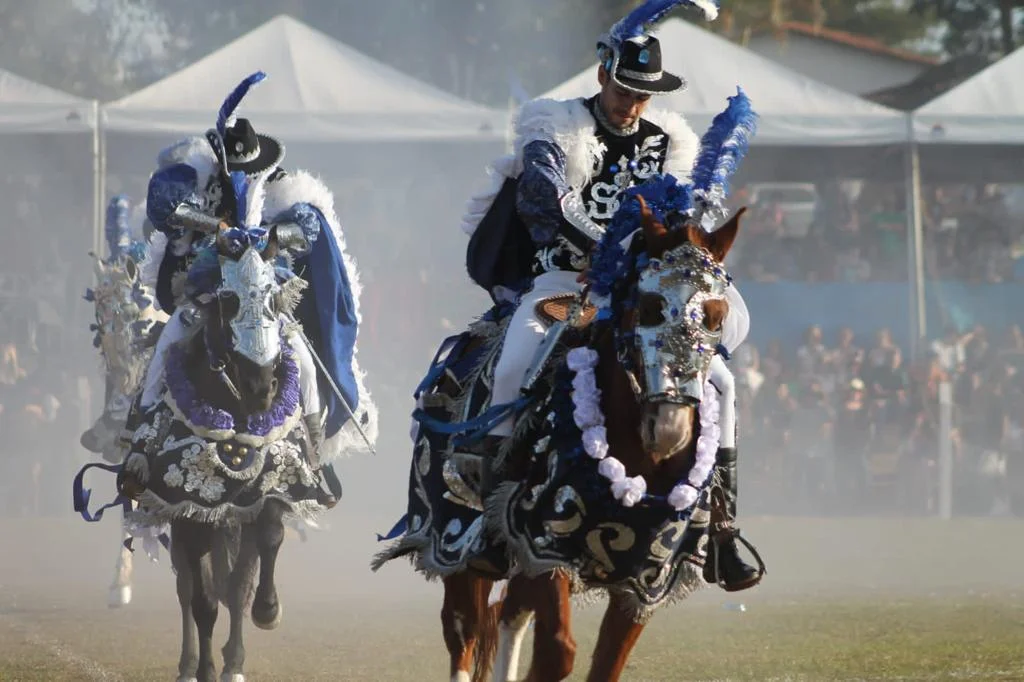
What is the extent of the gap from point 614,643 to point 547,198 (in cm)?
184

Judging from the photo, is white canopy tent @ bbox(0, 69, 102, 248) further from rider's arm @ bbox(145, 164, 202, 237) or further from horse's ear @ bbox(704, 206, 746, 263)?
horse's ear @ bbox(704, 206, 746, 263)

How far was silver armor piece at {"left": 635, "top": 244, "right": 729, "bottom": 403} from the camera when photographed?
22.4ft

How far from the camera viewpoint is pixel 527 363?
7852 mm

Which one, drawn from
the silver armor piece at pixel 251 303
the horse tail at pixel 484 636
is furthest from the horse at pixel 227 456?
the horse tail at pixel 484 636

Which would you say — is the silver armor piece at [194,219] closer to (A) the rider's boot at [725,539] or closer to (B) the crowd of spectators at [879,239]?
(A) the rider's boot at [725,539]

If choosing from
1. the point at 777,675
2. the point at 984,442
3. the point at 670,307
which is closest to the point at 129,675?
the point at 777,675

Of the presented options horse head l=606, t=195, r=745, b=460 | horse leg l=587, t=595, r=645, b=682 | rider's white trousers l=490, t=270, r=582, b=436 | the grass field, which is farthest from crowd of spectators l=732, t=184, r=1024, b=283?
horse head l=606, t=195, r=745, b=460

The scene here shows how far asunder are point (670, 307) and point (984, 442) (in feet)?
55.6

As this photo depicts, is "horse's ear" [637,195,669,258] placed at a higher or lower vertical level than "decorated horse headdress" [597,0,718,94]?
lower

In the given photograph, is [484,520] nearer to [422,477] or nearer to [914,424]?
[422,477]

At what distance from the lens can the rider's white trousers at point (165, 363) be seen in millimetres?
10742

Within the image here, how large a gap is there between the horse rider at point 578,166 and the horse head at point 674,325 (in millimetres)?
684

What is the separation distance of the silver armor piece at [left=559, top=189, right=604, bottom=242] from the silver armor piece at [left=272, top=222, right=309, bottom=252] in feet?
11.0

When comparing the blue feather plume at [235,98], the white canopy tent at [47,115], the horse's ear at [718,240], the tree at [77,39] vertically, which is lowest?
the horse's ear at [718,240]
